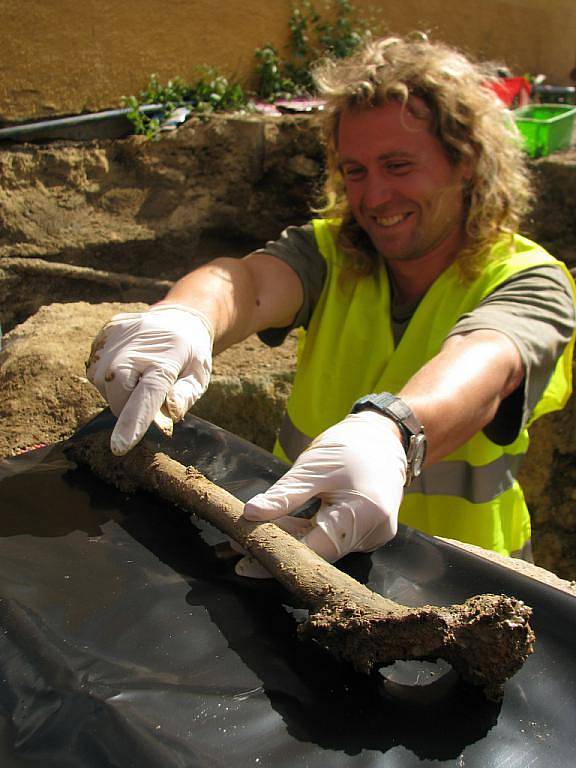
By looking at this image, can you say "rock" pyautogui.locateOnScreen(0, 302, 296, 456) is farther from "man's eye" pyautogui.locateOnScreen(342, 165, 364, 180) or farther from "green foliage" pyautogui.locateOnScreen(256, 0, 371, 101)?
"green foliage" pyautogui.locateOnScreen(256, 0, 371, 101)

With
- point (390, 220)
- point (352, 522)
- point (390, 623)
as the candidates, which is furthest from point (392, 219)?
point (390, 623)

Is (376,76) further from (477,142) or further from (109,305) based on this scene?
(109,305)

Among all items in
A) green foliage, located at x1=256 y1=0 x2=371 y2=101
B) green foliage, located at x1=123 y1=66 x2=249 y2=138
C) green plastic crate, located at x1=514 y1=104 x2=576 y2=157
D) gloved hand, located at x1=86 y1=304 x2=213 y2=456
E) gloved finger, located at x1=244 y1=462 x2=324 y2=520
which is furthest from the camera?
green foliage, located at x1=256 y1=0 x2=371 y2=101

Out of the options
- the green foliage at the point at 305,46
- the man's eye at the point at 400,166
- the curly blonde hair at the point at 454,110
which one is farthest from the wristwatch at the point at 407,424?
Answer: the green foliage at the point at 305,46

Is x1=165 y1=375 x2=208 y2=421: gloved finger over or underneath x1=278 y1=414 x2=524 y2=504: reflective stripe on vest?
over

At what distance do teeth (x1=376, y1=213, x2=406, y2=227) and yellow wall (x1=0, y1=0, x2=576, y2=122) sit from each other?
8.61 ft

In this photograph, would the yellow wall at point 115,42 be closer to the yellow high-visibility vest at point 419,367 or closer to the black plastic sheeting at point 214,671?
the yellow high-visibility vest at point 419,367

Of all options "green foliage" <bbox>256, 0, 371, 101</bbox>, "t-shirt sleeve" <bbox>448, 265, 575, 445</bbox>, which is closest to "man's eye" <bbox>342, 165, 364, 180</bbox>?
"t-shirt sleeve" <bbox>448, 265, 575, 445</bbox>

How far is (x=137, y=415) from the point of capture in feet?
4.70

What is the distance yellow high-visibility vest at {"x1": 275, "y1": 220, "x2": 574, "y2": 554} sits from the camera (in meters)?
1.85

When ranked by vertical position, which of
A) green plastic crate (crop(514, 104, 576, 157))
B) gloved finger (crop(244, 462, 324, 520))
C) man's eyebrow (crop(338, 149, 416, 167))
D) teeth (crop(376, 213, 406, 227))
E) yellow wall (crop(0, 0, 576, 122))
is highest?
yellow wall (crop(0, 0, 576, 122))

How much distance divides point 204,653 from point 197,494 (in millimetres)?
349

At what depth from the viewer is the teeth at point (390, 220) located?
6.33 feet

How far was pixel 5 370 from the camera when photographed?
2133mm
